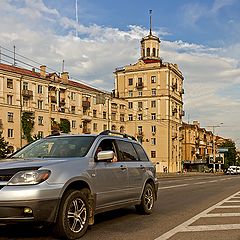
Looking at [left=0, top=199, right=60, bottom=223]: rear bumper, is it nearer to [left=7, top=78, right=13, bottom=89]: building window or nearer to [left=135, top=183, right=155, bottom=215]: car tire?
[left=135, top=183, right=155, bottom=215]: car tire

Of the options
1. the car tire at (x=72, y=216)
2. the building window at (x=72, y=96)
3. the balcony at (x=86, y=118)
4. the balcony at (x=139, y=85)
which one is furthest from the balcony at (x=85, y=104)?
the car tire at (x=72, y=216)

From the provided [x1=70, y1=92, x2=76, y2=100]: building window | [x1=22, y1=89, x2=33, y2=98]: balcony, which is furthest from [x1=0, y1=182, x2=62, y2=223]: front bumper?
[x1=70, y1=92, x2=76, y2=100]: building window

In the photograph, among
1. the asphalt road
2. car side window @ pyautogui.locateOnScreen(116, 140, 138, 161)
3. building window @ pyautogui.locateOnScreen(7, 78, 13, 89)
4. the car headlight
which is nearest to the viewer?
the car headlight

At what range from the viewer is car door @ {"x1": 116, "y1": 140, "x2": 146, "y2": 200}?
950cm

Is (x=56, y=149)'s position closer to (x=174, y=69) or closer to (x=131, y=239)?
(x=131, y=239)

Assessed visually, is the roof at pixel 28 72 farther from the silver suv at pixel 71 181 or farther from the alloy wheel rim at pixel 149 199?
the silver suv at pixel 71 181

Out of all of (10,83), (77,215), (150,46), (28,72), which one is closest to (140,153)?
(77,215)

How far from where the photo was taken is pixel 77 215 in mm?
7469

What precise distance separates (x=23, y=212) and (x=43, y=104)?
66292mm

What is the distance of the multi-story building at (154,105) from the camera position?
93.1 m

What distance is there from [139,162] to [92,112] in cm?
7318

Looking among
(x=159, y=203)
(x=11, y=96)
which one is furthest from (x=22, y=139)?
(x=159, y=203)

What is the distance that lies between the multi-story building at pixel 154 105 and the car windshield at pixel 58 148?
84.4 m

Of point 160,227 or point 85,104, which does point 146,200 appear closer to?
point 160,227
